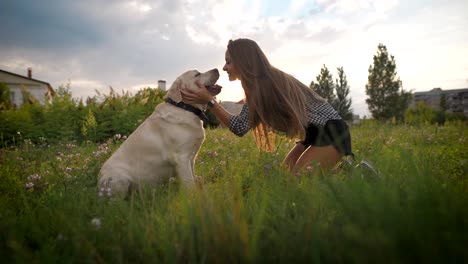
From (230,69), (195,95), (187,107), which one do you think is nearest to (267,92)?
(230,69)

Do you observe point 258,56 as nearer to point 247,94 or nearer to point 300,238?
point 247,94

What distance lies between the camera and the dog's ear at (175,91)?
340 cm

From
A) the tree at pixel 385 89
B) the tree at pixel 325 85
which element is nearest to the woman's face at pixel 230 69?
the tree at pixel 325 85

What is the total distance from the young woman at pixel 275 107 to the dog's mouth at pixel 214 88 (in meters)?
0.14

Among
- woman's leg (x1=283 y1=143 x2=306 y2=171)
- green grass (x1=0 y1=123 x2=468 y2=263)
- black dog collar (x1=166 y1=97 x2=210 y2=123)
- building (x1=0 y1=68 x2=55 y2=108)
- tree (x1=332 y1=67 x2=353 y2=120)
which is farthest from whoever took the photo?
building (x1=0 y1=68 x2=55 y2=108)

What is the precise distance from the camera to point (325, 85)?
105 feet

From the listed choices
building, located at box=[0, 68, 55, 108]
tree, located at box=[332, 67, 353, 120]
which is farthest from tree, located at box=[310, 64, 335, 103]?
building, located at box=[0, 68, 55, 108]

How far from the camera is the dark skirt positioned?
12.0ft

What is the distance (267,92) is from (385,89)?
34.5 m

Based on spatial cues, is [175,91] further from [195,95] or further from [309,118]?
[309,118]

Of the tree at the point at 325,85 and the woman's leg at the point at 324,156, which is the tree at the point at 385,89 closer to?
the tree at the point at 325,85

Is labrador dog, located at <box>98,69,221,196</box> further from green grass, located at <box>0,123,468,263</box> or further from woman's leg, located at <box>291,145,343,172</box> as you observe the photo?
woman's leg, located at <box>291,145,343,172</box>

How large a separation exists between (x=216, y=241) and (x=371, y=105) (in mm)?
37036

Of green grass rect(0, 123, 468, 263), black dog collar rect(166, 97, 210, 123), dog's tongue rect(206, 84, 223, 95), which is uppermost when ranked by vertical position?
dog's tongue rect(206, 84, 223, 95)
